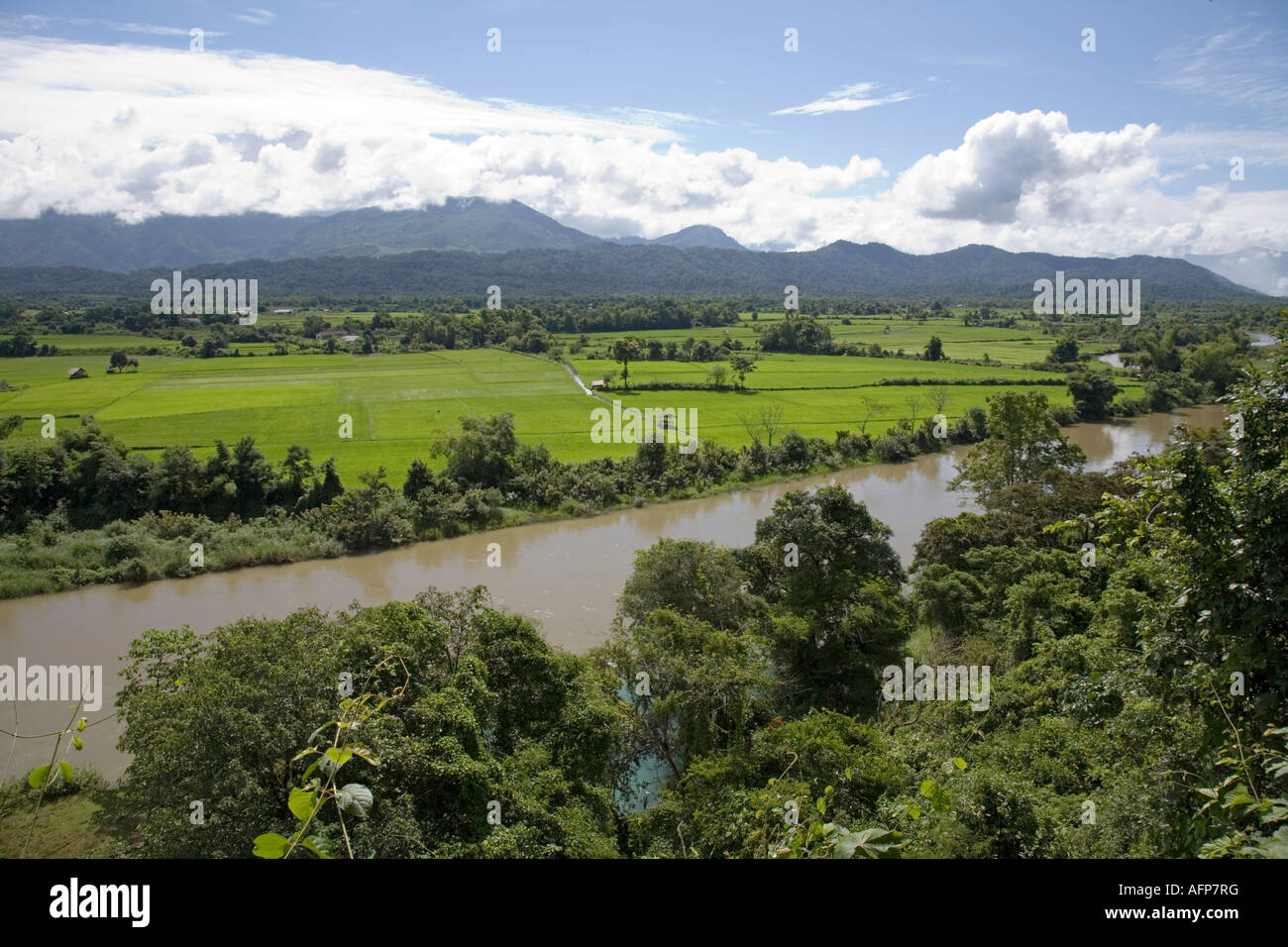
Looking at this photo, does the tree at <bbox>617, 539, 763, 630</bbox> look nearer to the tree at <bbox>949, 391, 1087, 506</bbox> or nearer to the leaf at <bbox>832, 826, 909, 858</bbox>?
the tree at <bbox>949, 391, 1087, 506</bbox>

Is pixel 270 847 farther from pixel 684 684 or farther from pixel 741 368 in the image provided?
pixel 741 368

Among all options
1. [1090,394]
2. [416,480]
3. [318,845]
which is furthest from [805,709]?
[1090,394]

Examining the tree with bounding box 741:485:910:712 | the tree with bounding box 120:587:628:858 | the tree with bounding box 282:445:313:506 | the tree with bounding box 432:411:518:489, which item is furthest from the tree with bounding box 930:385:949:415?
the tree with bounding box 120:587:628:858

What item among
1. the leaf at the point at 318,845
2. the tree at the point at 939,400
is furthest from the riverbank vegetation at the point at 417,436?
the leaf at the point at 318,845

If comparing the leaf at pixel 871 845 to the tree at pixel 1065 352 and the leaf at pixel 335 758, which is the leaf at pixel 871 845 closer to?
the leaf at pixel 335 758
